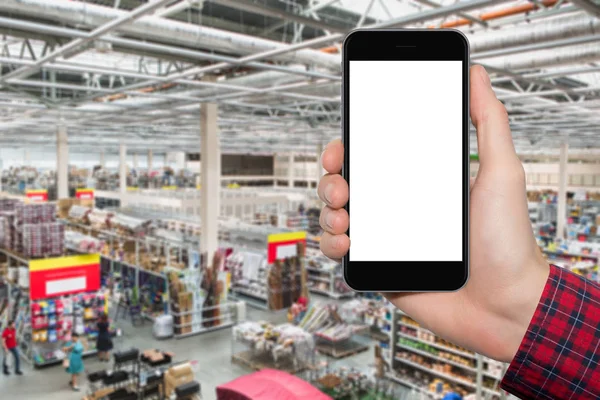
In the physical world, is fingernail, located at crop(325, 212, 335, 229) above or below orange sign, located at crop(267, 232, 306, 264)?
above

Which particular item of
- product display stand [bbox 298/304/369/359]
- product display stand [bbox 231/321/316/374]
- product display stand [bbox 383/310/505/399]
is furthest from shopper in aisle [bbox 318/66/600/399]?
product display stand [bbox 298/304/369/359]

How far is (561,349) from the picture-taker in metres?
1.03

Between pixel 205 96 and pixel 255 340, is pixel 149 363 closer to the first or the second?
pixel 255 340

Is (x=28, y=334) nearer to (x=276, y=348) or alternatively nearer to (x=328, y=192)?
(x=276, y=348)

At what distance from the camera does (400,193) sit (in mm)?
1288

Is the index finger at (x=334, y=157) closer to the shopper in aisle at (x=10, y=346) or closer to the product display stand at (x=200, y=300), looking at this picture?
the shopper in aisle at (x=10, y=346)

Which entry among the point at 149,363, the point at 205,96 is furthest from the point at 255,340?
the point at 205,96

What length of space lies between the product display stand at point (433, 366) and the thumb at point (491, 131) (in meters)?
8.23

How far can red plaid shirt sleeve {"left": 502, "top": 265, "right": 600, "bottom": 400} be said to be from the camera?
3.37 feet

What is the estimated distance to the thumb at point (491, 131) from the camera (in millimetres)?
1162

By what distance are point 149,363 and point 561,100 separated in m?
13.1

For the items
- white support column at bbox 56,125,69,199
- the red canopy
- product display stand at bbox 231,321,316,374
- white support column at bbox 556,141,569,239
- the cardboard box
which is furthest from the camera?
white support column at bbox 556,141,569,239

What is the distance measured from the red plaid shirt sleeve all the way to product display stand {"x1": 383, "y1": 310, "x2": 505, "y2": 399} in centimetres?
817

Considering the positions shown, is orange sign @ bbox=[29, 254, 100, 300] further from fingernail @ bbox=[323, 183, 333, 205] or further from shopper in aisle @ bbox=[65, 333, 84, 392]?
fingernail @ bbox=[323, 183, 333, 205]
